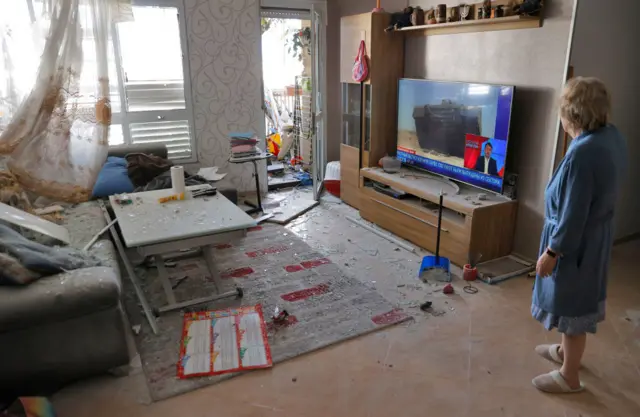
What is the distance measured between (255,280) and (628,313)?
2.27m

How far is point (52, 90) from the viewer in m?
3.54

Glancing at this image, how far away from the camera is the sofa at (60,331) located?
1886 mm

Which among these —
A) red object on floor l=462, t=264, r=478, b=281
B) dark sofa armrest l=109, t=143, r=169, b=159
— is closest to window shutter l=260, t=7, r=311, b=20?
dark sofa armrest l=109, t=143, r=169, b=159

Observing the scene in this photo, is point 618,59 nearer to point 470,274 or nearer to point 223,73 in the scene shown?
point 470,274

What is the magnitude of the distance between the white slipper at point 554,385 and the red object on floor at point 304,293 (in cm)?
131

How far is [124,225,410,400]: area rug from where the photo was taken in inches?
89.0

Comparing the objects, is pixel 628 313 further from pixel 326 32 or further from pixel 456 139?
pixel 326 32

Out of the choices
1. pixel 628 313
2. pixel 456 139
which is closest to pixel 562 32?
pixel 456 139

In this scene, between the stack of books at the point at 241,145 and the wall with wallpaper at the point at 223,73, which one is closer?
the stack of books at the point at 241,145

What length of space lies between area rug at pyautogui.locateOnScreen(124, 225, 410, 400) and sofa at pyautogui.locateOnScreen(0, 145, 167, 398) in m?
0.26

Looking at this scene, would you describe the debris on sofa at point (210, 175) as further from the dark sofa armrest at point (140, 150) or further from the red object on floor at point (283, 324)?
the red object on floor at point (283, 324)

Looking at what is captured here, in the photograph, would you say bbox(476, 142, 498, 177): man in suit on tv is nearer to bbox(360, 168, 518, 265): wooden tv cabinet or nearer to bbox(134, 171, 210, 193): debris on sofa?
bbox(360, 168, 518, 265): wooden tv cabinet

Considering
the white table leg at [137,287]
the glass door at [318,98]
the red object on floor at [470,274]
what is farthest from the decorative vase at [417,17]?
the white table leg at [137,287]

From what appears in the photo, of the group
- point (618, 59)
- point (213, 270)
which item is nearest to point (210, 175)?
point (213, 270)
